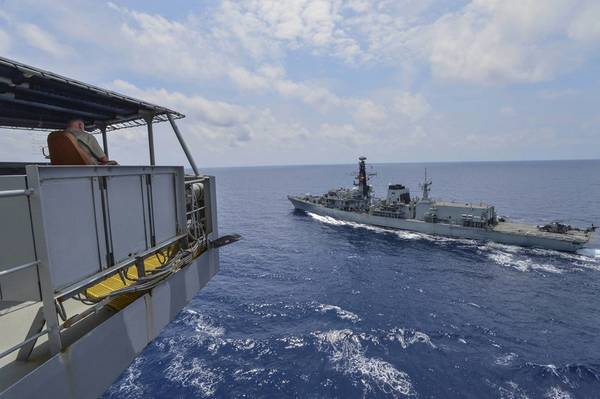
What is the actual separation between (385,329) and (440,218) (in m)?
39.0

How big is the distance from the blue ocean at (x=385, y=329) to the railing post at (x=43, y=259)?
684 inches

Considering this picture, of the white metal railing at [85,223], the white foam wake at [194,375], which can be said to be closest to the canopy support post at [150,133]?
the white metal railing at [85,223]

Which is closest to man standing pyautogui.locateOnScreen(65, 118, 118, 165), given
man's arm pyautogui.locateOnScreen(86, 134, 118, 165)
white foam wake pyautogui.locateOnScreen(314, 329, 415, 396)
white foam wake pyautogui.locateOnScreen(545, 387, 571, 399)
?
man's arm pyautogui.locateOnScreen(86, 134, 118, 165)

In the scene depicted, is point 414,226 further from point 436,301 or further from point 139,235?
point 139,235

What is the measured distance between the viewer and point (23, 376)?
3855mm

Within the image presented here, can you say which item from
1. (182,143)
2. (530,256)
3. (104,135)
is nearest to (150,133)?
(182,143)

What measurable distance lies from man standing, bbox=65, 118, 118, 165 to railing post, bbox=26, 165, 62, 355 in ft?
7.64

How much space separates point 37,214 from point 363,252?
47752 millimetres

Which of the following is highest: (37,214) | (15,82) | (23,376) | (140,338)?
(15,82)

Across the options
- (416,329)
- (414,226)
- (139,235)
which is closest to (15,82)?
(139,235)

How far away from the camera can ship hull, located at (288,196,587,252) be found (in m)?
46.8

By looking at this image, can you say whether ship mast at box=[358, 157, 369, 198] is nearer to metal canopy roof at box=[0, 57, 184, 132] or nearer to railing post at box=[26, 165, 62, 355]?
metal canopy roof at box=[0, 57, 184, 132]

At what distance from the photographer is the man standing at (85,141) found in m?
5.95

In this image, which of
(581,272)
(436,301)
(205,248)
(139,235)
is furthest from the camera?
(581,272)
